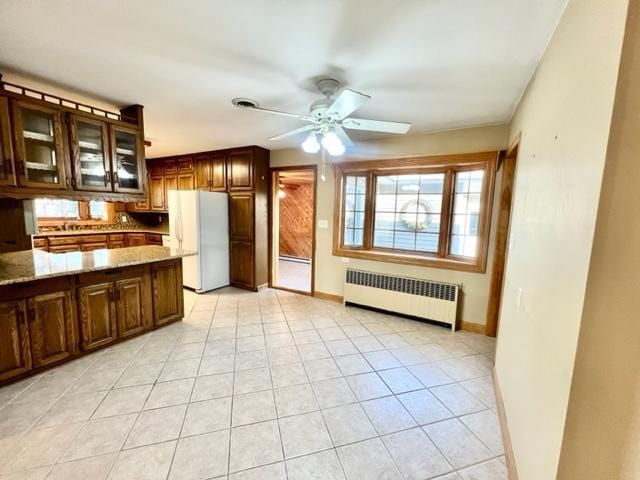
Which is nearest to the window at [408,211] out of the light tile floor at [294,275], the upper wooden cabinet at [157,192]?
the light tile floor at [294,275]

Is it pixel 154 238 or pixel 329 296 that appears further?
pixel 154 238

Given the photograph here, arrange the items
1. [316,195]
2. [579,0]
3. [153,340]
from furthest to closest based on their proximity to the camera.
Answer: [316,195]
[153,340]
[579,0]

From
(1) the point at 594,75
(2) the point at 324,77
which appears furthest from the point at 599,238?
(2) the point at 324,77

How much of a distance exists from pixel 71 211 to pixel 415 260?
22.5 feet

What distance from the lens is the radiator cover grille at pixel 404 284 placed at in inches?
131

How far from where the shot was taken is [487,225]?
123 inches

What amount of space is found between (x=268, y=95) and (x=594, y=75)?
2.14m

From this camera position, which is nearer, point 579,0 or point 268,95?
point 579,0

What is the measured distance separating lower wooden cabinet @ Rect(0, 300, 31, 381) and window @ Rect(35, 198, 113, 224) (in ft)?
13.1

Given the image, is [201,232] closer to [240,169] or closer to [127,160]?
[240,169]

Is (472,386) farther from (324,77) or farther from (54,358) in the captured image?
(54,358)

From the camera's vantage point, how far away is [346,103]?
1810 millimetres

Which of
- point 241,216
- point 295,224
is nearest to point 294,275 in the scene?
point 241,216

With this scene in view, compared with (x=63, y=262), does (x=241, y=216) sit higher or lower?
higher
